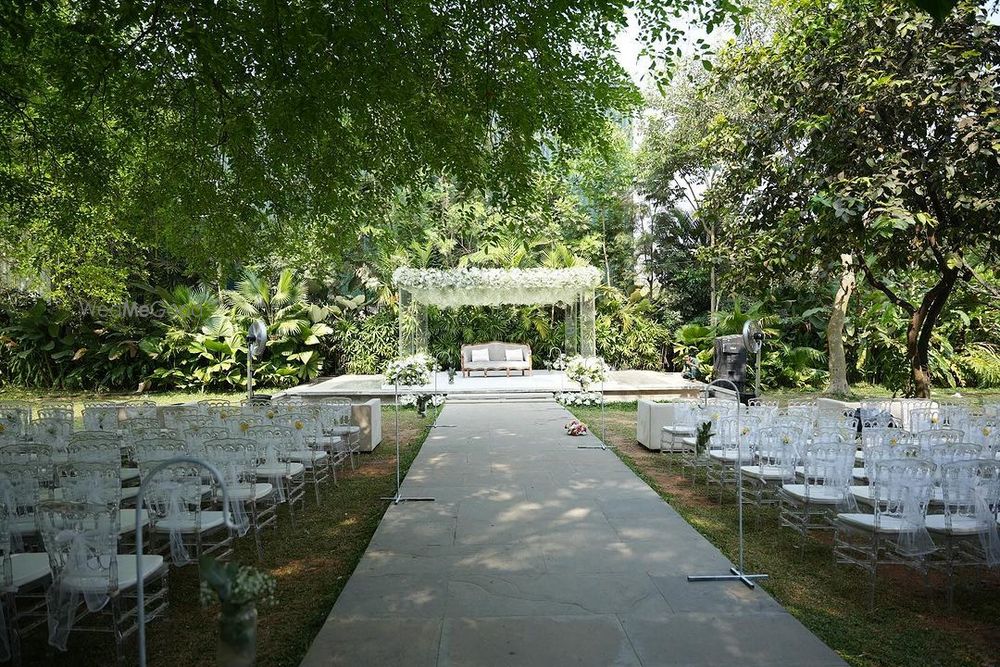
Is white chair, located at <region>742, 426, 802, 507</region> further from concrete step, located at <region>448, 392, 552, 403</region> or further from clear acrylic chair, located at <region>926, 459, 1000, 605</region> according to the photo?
concrete step, located at <region>448, 392, 552, 403</region>

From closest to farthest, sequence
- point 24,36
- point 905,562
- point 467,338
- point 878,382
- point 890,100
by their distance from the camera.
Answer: point 905,562 < point 24,36 < point 890,100 < point 878,382 < point 467,338

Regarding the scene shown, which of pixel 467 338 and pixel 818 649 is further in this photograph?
pixel 467 338

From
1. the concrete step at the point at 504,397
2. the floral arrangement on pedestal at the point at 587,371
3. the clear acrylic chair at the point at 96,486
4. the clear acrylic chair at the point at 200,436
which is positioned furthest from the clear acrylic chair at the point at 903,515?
the concrete step at the point at 504,397

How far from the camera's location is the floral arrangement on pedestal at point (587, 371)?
1619cm

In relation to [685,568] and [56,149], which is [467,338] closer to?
[56,149]

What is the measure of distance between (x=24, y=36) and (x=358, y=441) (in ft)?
20.9

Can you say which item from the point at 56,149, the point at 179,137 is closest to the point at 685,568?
the point at 179,137

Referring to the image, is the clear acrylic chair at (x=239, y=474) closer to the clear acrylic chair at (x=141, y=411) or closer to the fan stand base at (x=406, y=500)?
the fan stand base at (x=406, y=500)

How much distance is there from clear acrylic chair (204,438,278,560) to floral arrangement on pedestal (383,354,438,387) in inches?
429

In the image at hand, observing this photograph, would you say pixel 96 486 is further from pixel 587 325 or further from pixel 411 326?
pixel 587 325

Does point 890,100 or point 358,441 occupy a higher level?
point 890,100

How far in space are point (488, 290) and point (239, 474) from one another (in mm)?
12415

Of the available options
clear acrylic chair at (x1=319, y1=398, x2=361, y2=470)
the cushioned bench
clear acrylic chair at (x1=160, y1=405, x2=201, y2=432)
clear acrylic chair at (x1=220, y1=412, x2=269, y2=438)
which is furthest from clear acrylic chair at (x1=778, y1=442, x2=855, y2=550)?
the cushioned bench

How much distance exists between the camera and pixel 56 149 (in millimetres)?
8164
